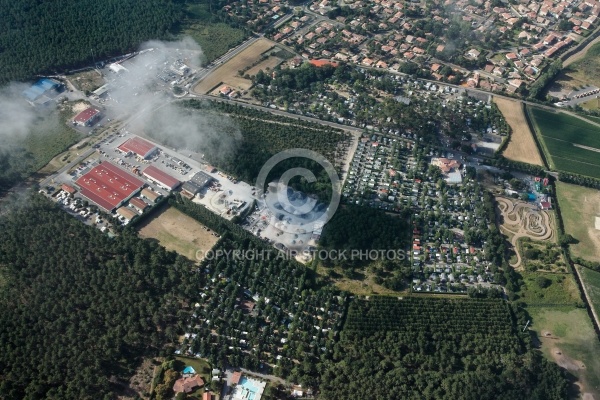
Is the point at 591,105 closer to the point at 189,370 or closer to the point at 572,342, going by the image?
the point at 572,342

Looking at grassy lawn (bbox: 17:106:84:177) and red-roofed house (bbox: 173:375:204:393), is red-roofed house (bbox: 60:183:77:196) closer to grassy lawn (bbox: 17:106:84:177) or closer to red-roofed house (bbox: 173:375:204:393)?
grassy lawn (bbox: 17:106:84:177)

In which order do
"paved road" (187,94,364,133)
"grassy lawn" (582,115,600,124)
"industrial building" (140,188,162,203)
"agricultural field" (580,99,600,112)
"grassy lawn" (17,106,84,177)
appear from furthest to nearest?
1. "agricultural field" (580,99,600,112)
2. "grassy lawn" (582,115,600,124)
3. "paved road" (187,94,364,133)
4. "grassy lawn" (17,106,84,177)
5. "industrial building" (140,188,162,203)

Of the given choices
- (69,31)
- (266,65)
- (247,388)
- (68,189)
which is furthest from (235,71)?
(247,388)

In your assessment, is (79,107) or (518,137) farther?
(79,107)

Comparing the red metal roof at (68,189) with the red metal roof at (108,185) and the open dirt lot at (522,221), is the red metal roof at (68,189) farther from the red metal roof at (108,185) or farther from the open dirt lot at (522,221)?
the open dirt lot at (522,221)

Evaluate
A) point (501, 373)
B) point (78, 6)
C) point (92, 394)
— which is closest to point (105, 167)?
point (92, 394)

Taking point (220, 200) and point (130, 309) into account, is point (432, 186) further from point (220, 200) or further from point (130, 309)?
point (130, 309)

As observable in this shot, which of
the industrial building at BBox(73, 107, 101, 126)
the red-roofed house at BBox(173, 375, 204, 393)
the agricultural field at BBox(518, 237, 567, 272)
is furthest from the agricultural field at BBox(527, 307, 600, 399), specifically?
the industrial building at BBox(73, 107, 101, 126)
